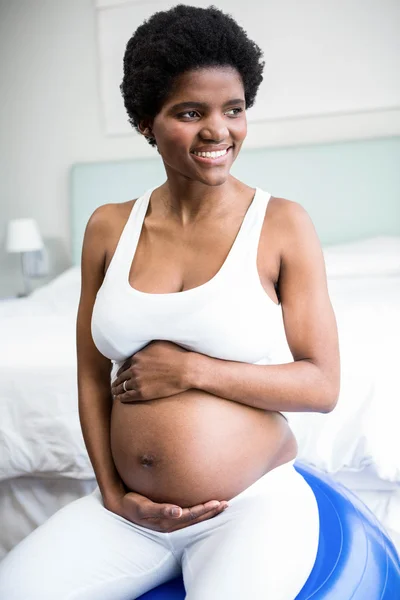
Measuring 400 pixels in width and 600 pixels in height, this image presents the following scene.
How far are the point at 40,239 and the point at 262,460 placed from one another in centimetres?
296

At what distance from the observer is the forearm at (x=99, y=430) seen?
44.1 inches

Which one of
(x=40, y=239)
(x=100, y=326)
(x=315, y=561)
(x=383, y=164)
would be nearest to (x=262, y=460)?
(x=315, y=561)

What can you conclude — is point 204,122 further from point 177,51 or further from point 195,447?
point 195,447

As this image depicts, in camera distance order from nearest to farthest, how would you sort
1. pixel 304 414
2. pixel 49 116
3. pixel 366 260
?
pixel 304 414
pixel 366 260
pixel 49 116

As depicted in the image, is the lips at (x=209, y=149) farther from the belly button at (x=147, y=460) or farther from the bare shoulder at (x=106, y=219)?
the belly button at (x=147, y=460)

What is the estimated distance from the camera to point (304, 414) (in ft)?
5.25

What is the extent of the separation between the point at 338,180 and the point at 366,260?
71 cm

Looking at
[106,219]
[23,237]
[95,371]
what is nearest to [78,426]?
[95,371]

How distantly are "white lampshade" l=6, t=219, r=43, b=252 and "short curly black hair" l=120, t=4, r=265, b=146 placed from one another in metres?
2.66

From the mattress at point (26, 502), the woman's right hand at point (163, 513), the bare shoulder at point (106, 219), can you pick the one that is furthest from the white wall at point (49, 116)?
the woman's right hand at point (163, 513)

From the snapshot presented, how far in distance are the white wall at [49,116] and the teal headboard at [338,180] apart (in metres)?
0.18

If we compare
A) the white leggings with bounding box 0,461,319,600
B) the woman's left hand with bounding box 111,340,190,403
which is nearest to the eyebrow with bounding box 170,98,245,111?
the woman's left hand with bounding box 111,340,190,403

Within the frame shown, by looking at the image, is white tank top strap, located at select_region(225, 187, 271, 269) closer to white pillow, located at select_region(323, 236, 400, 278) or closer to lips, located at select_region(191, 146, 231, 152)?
lips, located at select_region(191, 146, 231, 152)

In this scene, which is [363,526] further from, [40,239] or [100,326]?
[40,239]
